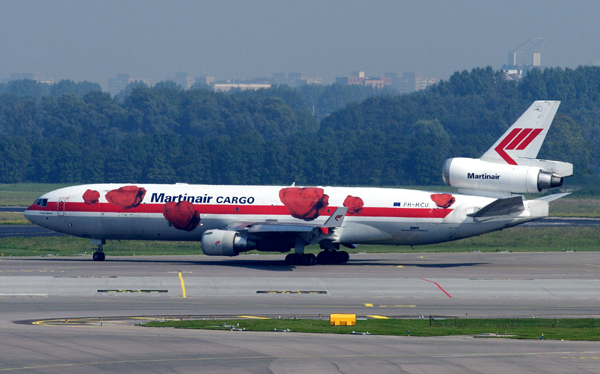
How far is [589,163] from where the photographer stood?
151 m

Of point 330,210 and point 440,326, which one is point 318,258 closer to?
point 330,210

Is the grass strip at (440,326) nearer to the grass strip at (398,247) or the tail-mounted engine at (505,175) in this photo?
the tail-mounted engine at (505,175)

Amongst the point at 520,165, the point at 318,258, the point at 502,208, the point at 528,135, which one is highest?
the point at 528,135

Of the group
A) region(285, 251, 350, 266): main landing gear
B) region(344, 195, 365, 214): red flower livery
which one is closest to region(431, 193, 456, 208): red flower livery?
region(344, 195, 365, 214): red flower livery

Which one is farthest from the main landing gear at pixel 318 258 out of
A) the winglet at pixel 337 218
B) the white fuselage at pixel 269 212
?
the winglet at pixel 337 218

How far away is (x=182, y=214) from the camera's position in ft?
189

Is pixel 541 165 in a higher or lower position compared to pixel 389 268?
higher

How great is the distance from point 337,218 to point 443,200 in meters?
7.69

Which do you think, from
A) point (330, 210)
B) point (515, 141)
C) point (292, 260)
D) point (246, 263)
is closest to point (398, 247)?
point (330, 210)

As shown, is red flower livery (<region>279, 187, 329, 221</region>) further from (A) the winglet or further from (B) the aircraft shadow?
(B) the aircraft shadow

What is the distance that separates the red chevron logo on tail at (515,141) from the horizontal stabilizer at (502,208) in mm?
2638

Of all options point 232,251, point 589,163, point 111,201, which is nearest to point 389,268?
point 232,251

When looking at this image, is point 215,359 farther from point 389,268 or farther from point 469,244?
point 469,244

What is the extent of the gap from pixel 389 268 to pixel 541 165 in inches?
478
